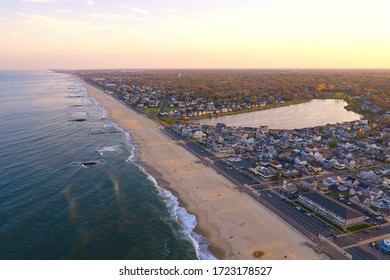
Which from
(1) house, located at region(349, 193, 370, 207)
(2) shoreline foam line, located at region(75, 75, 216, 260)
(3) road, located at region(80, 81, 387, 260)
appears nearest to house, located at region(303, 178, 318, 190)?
(1) house, located at region(349, 193, 370, 207)

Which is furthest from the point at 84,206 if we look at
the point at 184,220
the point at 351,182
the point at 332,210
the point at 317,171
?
the point at 351,182

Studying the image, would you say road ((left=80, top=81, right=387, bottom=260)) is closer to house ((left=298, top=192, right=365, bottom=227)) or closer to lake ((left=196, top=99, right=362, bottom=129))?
house ((left=298, top=192, right=365, bottom=227))

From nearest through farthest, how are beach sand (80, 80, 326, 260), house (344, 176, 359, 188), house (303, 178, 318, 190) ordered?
beach sand (80, 80, 326, 260)
house (303, 178, 318, 190)
house (344, 176, 359, 188)

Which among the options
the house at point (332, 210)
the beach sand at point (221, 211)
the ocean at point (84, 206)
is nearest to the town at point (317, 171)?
the house at point (332, 210)

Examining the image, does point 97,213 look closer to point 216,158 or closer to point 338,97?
point 216,158

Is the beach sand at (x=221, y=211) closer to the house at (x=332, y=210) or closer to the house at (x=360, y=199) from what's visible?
the house at (x=332, y=210)

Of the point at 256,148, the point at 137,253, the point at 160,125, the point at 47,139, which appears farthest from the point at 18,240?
the point at 160,125
